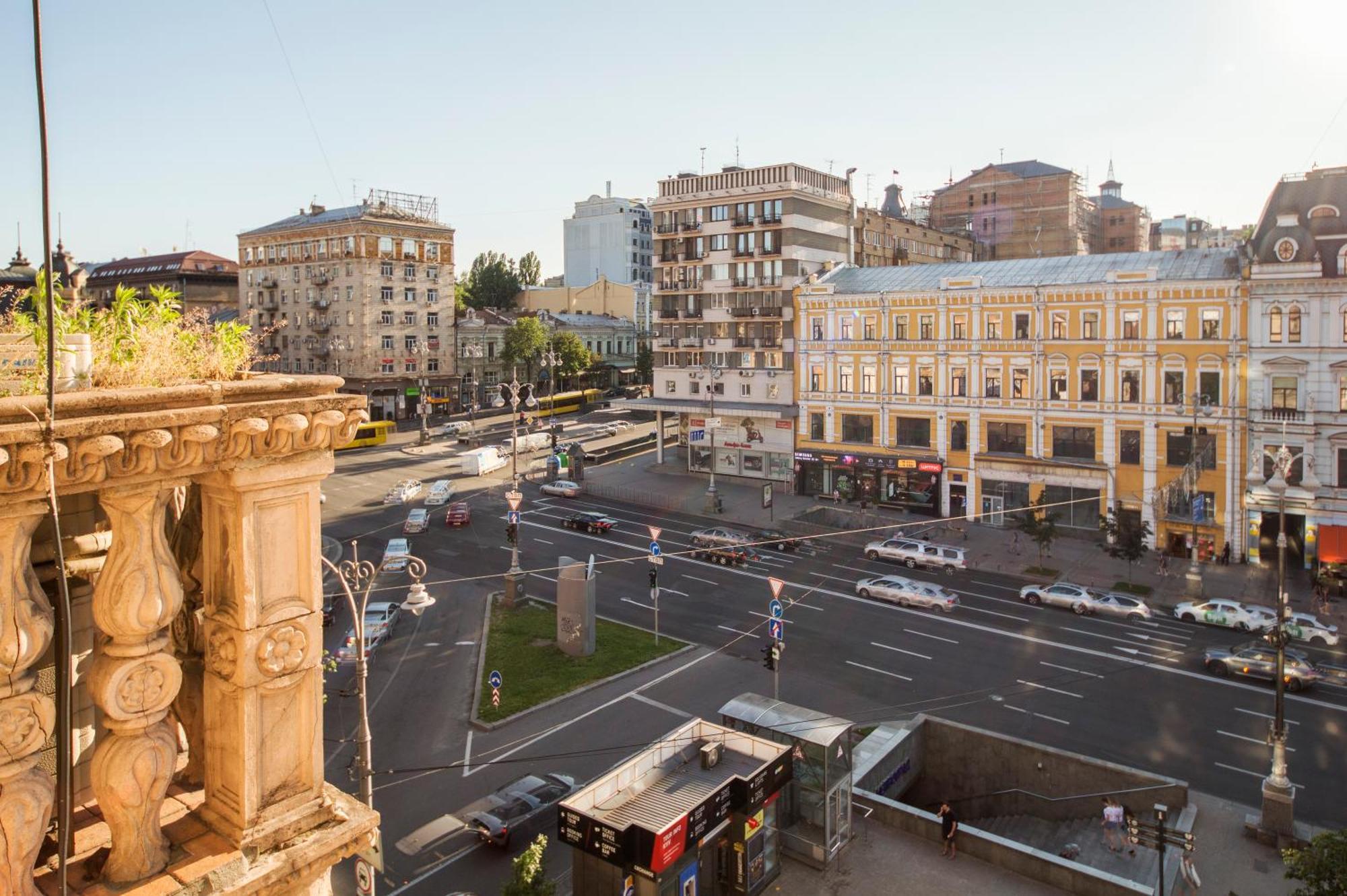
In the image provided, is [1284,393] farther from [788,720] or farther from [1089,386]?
[788,720]

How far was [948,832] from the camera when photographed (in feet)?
62.1

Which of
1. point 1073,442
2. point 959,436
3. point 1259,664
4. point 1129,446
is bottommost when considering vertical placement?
point 1259,664

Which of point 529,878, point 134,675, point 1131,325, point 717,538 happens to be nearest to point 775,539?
point 717,538

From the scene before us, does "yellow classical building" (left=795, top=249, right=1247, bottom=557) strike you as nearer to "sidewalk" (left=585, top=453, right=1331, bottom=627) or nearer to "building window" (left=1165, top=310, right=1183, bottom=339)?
"building window" (left=1165, top=310, right=1183, bottom=339)

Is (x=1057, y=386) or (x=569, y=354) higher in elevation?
(x=569, y=354)

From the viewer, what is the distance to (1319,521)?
40.5 metres

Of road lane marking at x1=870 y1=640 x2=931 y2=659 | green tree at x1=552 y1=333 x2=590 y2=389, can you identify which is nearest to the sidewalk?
road lane marking at x1=870 y1=640 x2=931 y2=659

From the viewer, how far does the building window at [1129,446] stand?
4556cm

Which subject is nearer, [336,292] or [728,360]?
[728,360]

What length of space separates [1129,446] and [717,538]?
20865 millimetres

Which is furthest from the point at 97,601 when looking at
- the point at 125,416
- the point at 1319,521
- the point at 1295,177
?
the point at 1295,177

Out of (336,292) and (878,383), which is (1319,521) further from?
(336,292)

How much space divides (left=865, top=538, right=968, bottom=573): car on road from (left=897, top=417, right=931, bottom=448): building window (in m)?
9.17

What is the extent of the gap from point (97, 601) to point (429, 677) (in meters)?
26.6
